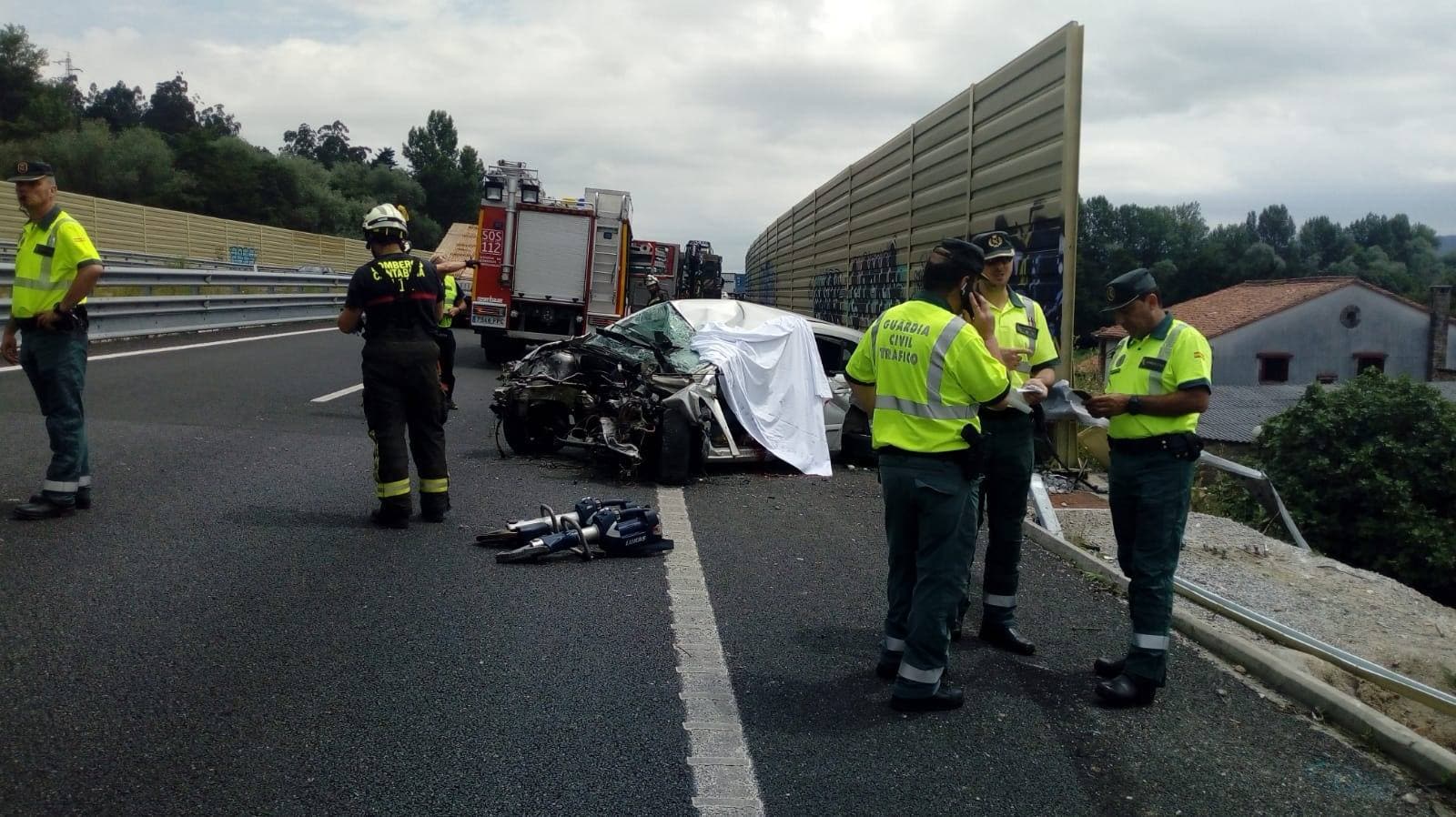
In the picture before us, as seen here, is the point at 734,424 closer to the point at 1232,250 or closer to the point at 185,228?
the point at 185,228

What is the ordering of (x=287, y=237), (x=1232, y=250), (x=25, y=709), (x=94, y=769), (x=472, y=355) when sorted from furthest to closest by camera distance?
(x=1232, y=250) → (x=287, y=237) → (x=472, y=355) → (x=25, y=709) → (x=94, y=769)

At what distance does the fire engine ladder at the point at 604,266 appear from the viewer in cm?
2030

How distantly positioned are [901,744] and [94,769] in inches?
100

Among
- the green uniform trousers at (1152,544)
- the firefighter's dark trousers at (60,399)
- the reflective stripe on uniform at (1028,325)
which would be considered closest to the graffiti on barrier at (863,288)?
the reflective stripe on uniform at (1028,325)

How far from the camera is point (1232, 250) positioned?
334 ft

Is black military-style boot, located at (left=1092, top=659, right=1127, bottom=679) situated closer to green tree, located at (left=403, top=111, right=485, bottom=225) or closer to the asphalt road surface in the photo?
the asphalt road surface

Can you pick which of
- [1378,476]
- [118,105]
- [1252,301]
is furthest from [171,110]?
[1378,476]

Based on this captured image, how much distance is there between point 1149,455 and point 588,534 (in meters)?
3.13

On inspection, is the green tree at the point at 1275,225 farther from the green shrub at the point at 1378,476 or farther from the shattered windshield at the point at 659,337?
the shattered windshield at the point at 659,337

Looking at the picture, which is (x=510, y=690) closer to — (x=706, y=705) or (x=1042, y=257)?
(x=706, y=705)

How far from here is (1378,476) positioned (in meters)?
25.6

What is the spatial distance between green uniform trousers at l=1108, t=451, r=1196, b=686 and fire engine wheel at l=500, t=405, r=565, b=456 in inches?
232

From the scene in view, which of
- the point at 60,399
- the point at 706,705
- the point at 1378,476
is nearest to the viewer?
the point at 706,705

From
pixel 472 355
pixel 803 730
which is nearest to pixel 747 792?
pixel 803 730
